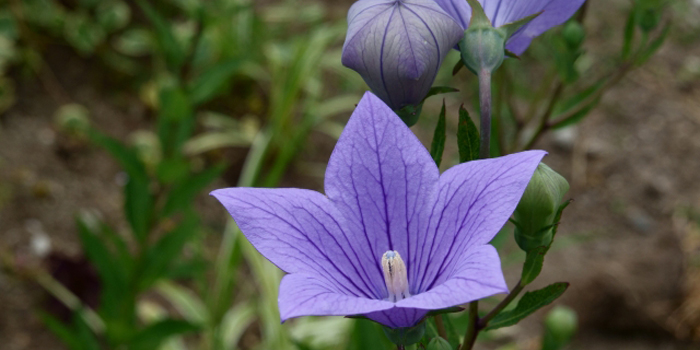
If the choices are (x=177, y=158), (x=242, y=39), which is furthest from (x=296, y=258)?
(x=242, y=39)

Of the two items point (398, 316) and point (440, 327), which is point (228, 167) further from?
point (398, 316)

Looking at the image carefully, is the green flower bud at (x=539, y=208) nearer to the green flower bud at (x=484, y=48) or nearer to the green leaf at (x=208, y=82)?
the green flower bud at (x=484, y=48)

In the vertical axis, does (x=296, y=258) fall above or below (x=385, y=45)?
below

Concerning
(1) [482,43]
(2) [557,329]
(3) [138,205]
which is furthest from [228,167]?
(1) [482,43]

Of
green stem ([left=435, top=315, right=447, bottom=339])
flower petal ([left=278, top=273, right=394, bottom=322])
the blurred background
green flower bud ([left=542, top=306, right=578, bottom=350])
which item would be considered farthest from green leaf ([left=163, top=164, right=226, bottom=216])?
flower petal ([left=278, top=273, right=394, bottom=322])

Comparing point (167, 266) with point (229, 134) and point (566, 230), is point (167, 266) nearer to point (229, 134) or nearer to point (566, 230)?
point (229, 134)

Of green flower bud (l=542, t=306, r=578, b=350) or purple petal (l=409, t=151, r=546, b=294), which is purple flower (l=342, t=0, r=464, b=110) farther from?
green flower bud (l=542, t=306, r=578, b=350)
